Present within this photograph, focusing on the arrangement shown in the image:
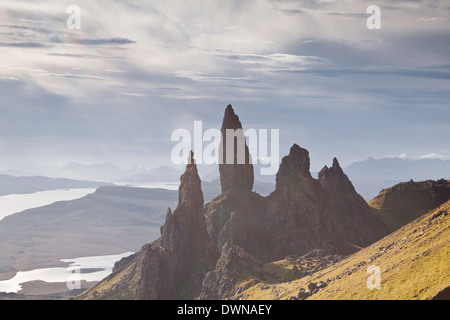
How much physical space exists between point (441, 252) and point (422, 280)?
12.5 m

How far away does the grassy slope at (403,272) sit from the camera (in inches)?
3920

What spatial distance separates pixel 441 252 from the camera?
108625 millimetres

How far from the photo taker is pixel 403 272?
10931cm

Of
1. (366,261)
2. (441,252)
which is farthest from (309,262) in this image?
(441,252)

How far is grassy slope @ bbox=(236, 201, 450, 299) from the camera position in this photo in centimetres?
9956

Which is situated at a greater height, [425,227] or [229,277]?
[425,227]
